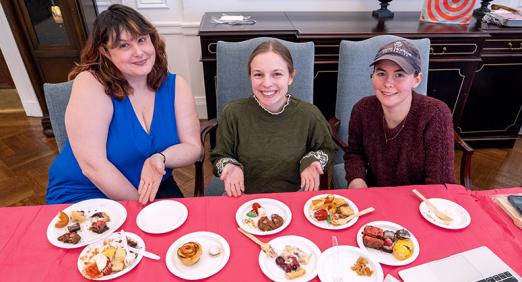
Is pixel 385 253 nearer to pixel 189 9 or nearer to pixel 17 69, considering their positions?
pixel 189 9

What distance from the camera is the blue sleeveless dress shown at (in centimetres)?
141

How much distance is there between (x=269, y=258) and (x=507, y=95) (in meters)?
2.64

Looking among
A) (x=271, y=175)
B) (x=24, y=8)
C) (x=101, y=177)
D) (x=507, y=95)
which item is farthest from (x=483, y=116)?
(x=24, y=8)

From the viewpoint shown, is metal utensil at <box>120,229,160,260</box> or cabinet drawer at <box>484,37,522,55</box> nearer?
metal utensil at <box>120,229,160,260</box>

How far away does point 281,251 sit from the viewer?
98 cm

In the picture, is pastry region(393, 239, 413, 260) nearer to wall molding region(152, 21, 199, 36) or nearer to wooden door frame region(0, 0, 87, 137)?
wall molding region(152, 21, 199, 36)

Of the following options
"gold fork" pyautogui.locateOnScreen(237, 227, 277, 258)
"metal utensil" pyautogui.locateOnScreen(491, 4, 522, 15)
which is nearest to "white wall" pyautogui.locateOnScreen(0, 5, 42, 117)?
"gold fork" pyautogui.locateOnScreen(237, 227, 277, 258)

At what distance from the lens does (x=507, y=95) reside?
2.66 m

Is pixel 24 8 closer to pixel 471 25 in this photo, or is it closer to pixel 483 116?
pixel 471 25

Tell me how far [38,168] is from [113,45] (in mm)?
1927

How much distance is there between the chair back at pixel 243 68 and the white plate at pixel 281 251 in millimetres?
999

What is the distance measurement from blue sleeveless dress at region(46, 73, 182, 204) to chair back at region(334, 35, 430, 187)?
901mm

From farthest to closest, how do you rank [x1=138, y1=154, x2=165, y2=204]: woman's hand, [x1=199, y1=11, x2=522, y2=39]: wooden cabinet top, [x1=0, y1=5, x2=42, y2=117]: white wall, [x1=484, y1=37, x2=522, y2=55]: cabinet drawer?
[x1=0, y1=5, x2=42, y2=117]: white wall < [x1=484, y1=37, x2=522, y2=55]: cabinet drawer < [x1=199, y1=11, x2=522, y2=39]: wooden cabinet top < [x1=138, y1=154, x2=165, y2=204]: woman's hand

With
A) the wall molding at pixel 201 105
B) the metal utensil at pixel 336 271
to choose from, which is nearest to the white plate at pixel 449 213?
the metal utensil at pixel 336 271
